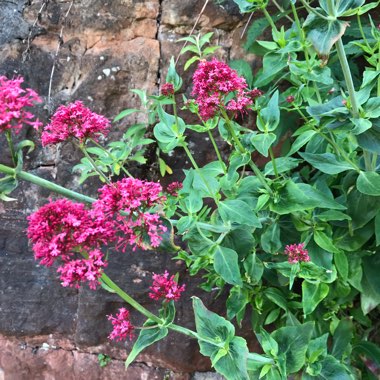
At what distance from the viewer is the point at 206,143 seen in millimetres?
2723

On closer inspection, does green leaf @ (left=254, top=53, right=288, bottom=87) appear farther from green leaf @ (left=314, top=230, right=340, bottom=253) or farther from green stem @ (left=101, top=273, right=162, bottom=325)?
green stem @ (left=101, top=273, right=162, bottom=325)

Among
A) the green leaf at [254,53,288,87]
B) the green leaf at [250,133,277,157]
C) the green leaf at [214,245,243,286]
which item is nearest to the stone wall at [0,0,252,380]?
the green leaf at [254,53,288,87]

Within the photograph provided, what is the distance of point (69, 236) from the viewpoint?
147cm

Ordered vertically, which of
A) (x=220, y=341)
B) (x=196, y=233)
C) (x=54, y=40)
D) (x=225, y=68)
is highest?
(x=225, y=68)

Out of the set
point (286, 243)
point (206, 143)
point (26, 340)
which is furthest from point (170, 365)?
point (206, 143)

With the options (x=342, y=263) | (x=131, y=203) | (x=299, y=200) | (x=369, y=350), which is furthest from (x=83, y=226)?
(x=369, y=350)

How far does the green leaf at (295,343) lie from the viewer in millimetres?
1963

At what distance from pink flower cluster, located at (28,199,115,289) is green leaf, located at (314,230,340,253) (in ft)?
3.00

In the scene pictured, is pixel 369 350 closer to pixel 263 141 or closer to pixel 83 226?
pixel 263 141

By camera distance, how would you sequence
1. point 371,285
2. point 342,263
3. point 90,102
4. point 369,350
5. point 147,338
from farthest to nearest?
point 90,102, point 369,350, point 371,285, point 342,263, point 147,338

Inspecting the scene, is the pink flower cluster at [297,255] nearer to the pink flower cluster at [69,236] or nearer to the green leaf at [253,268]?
the green leaf at [253,268]

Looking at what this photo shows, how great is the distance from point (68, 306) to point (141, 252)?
0.51m

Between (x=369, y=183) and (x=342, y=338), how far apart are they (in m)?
0.76

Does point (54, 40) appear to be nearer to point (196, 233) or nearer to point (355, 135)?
point (196, 233)
